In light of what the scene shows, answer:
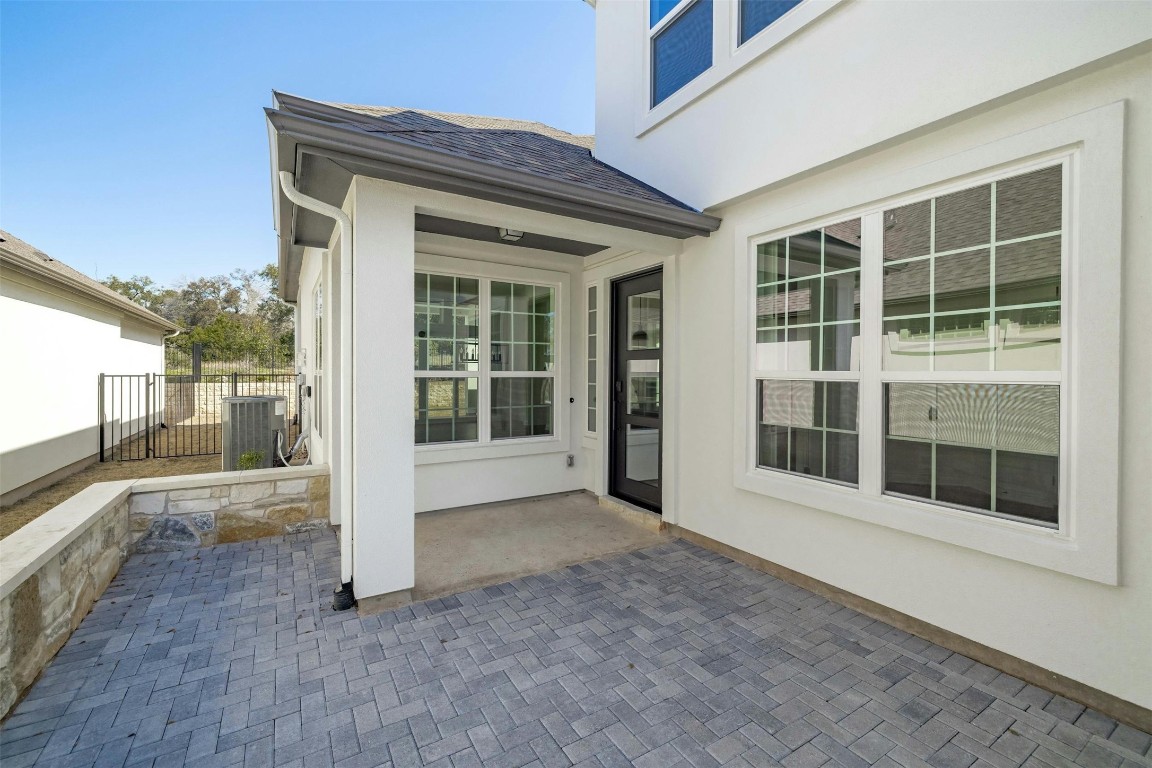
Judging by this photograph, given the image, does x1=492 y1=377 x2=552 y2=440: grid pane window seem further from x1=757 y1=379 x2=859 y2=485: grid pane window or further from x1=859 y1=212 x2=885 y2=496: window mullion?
x1=859 y1=212 x2=885 y2=496: window mullion

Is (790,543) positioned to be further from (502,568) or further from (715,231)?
→ (715,231)

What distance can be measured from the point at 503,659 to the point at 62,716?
75.9 inches

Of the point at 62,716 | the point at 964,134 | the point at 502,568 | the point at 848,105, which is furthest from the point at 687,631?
the point at 848,105

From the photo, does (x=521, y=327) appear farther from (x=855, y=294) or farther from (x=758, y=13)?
(x=758, y=13)

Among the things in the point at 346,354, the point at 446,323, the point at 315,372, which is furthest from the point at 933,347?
the point at 315,372

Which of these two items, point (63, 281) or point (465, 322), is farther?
point (63, 281)

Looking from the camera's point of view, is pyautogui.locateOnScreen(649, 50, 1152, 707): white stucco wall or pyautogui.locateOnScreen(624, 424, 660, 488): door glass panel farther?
pyautogui.locateOnScreen(624, 424, 660, 488): door glass panel

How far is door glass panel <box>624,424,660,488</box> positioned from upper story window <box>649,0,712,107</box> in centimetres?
348

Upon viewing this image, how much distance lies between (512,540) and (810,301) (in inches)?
126

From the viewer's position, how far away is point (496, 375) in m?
5.44

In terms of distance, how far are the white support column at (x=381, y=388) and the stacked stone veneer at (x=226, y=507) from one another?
186 centimetres

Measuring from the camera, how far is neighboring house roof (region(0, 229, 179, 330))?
536 centimetres

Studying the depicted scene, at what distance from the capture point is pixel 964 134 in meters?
2.66

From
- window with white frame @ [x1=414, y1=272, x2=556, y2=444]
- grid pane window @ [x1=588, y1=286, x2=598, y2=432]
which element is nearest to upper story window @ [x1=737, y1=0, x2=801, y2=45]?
grid pane window @ [x1=588, y1=286, x2=598, y2=432]
